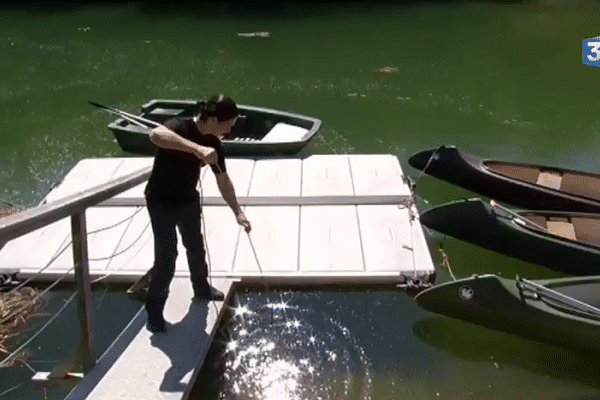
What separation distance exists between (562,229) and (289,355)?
390cm

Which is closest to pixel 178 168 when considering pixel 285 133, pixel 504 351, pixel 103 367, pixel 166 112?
pixel 103 367

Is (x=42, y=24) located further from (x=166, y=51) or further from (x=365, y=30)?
(x=365, y=30)

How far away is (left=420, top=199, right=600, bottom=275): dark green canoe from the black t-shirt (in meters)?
3.81

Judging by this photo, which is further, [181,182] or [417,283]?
[417,283]

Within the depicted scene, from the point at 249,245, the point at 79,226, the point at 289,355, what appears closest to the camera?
the point at 79,226

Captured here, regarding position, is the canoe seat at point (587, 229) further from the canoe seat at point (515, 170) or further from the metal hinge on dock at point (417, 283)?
the metal hinge on dock at point (417, 283)

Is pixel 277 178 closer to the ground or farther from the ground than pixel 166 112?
closer to the ground

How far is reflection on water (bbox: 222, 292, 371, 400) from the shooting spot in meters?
5.45

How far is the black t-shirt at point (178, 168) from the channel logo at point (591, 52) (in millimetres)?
20315

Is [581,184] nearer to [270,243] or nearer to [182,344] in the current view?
[270,243]

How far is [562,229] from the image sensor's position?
7.48 m

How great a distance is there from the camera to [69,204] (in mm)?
3834

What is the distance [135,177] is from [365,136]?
29.2 ft

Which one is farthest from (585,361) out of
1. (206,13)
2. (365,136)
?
(206,13)
